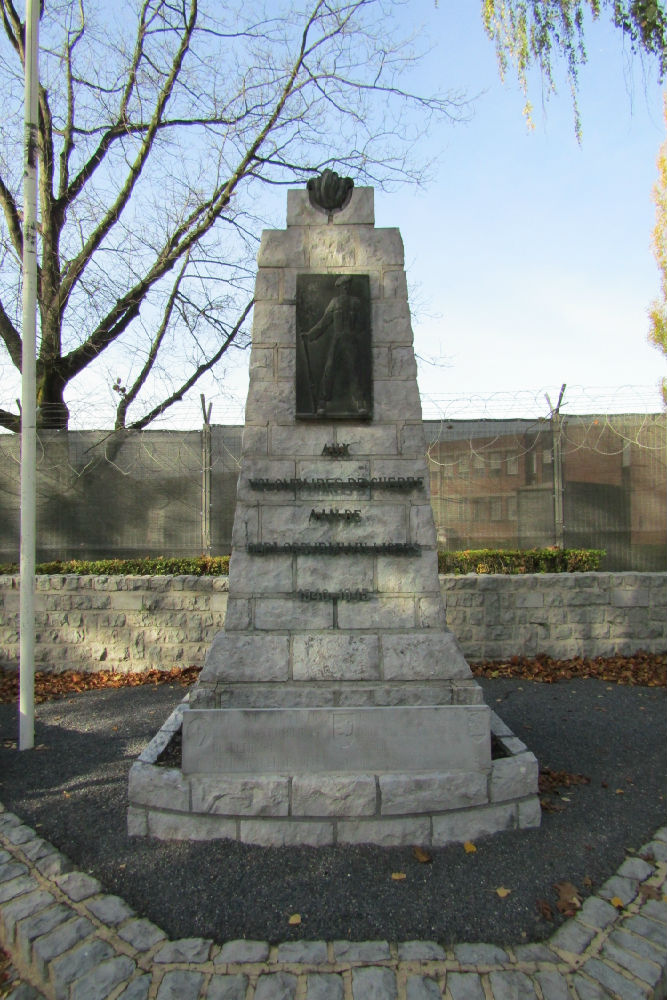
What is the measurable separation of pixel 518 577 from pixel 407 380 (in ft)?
13.5

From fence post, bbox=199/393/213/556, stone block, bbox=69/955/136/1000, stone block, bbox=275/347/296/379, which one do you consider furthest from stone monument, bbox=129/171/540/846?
fence post, bbox=199/393/213/556

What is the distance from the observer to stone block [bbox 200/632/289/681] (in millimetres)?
3271

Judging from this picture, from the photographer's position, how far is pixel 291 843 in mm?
3006

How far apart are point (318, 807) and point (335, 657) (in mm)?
766

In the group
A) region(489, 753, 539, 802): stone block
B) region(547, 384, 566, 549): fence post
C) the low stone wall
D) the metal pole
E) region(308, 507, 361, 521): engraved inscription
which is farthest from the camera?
region(547, 384, 566, 549): fence post

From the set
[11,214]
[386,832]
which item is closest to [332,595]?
[386,832]

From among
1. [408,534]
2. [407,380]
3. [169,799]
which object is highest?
[407,380]

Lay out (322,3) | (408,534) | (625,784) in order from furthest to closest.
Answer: (322,3)
(625,784)
(408,534)

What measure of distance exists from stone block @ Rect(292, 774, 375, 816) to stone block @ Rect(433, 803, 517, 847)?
37 centimetres

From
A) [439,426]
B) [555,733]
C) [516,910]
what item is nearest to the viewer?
[516,910]

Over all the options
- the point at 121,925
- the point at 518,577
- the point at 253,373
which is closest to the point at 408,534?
the point at 253,373

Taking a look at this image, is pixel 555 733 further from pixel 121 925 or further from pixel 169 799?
pixel 121 925

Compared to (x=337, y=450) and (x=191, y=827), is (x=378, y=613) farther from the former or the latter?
(x=191, y=827)

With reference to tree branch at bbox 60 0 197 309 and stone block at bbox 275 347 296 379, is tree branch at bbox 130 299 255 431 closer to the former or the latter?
tree branch at bbox 60 0 197 309
